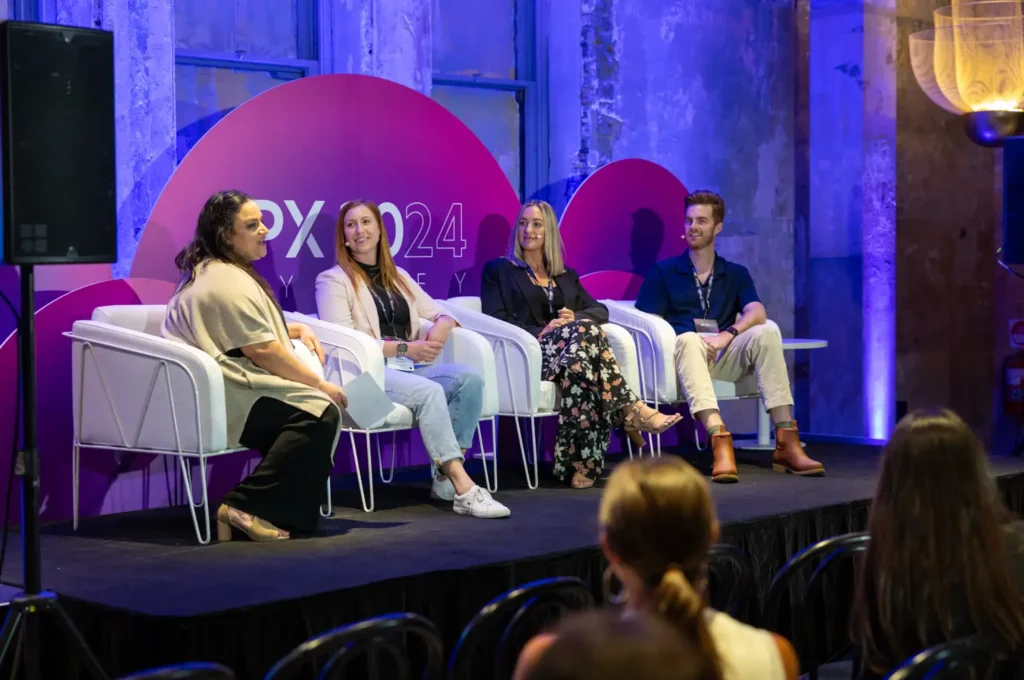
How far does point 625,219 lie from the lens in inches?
258

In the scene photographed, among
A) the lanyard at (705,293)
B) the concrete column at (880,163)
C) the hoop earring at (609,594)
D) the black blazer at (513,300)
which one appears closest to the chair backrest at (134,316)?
the black blazer at (513,300)

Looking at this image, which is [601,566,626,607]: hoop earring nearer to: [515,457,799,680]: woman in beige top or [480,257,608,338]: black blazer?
[515,457,799,680]: woman in beige top

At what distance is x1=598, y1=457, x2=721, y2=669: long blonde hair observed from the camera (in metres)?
1.71

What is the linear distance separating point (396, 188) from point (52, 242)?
2436mm

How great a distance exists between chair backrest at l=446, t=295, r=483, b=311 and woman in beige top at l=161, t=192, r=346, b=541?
4.41ft

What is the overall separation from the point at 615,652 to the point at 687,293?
4912mm

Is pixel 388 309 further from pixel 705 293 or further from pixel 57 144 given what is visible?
pixel 57 144

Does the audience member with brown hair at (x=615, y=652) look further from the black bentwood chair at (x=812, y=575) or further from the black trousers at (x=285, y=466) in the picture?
the black trousers at (x=285, y=466)

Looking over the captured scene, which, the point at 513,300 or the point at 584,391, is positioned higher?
the point at 513,300

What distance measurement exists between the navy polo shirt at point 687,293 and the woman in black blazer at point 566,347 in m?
0.42

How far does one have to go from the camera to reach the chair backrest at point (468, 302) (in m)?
5.54

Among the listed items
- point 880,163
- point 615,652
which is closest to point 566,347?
point 880,163

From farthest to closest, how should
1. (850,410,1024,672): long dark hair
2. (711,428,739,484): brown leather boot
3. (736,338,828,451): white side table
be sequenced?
(736,338,828,451): white side table, (711,428,739,484): brown leather boot, (850,410,1024,672): long dark hair

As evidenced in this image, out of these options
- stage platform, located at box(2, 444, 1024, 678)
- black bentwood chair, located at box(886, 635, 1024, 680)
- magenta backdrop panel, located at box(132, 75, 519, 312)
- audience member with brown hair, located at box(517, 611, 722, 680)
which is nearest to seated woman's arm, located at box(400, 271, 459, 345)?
magenta backdrop panel, located at box(132, 75, 519, 312)
